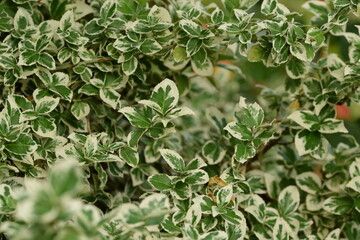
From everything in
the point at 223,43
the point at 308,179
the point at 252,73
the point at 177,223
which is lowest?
the point at 252,73

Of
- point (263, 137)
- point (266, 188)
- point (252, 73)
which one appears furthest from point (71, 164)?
point (252, 73)

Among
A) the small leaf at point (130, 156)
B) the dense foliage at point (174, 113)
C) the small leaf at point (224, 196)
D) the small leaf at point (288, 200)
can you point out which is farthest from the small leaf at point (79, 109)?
the small leaf at point (288, 200)

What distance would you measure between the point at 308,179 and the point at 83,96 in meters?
0.53

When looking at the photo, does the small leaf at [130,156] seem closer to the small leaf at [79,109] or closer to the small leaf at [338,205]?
the small leaf at [79,109]

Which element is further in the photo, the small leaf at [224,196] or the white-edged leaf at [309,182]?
the white-edged leaf at [309,182]

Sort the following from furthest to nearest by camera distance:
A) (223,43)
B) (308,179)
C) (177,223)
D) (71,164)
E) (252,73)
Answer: (252,73)
(308,179)
(223,43)
(177,223)
(71,164)

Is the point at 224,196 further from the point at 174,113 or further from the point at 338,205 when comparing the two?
the point at 338,205

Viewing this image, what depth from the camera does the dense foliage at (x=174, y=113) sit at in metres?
0.99

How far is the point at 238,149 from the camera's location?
1.02m

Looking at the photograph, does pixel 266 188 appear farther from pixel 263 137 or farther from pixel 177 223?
pixel 177 223

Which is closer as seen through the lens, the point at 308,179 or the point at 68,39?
the point at 68,39

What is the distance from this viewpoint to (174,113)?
0.98 metres

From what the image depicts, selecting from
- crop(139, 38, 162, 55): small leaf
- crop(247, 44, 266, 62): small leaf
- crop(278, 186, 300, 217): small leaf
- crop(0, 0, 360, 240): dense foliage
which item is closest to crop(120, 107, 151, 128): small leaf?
crop(0, 0, 360, 240): dense foliage

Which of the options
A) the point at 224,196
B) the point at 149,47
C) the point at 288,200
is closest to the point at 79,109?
the point at 149,47
